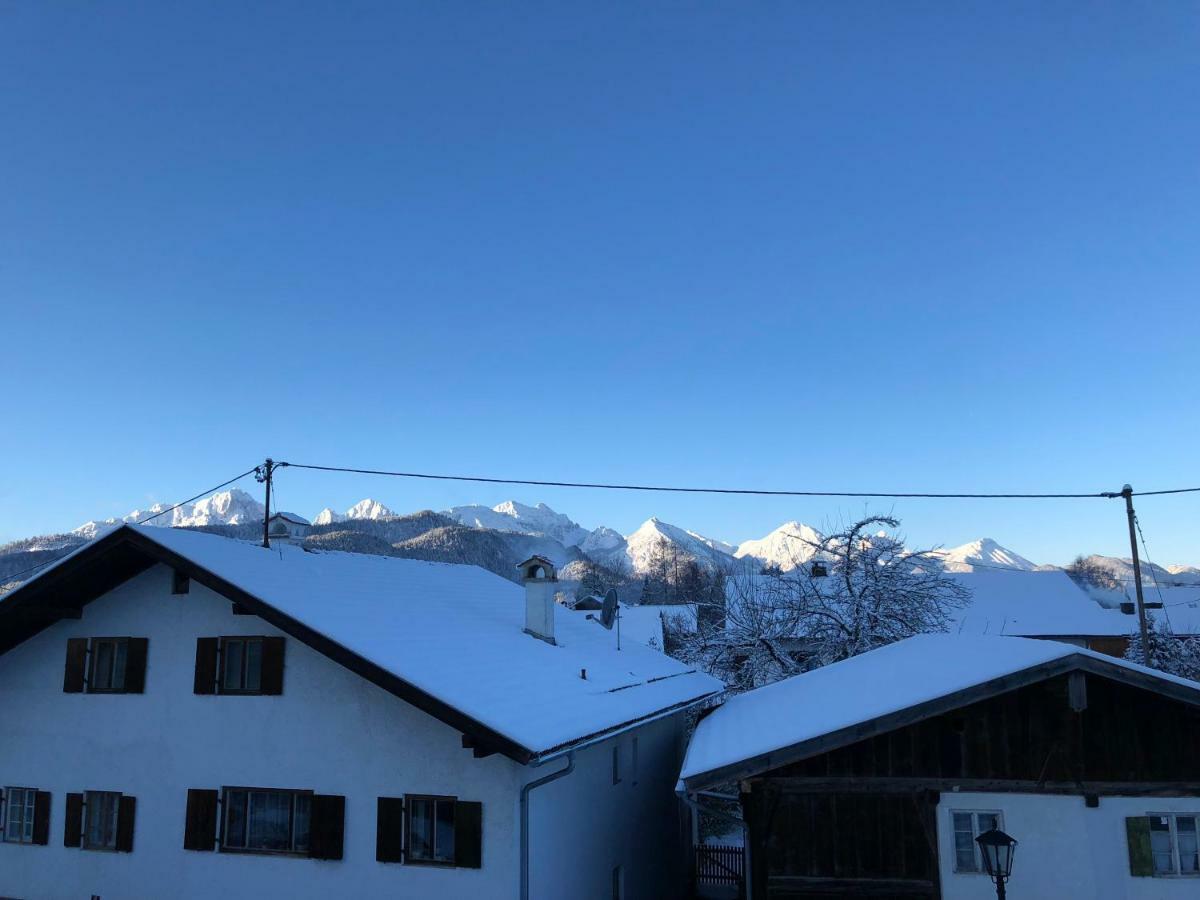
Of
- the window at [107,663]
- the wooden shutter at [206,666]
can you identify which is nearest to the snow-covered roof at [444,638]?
the wooden shutter at [206,666]

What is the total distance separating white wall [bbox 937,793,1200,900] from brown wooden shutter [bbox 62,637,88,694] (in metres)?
13.6

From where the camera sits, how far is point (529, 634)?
59.8 feet

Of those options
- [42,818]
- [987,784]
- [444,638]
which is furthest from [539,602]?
[987,784]

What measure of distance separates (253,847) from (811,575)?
24489 mm

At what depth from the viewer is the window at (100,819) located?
544 inches

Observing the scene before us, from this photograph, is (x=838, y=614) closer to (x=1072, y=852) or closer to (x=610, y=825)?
(x=610, y=825)

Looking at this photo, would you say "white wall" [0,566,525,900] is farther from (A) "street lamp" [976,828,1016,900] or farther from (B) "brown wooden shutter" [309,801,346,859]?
(A) "street lamp" [976,828,1016,900]

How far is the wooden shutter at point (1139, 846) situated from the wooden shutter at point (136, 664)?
46.9ft

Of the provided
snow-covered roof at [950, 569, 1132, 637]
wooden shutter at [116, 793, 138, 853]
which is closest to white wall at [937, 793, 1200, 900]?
wooden shutter at [116, 793, 138, 853]

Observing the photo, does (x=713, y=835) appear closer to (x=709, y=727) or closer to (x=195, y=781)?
(x=709, y=727)

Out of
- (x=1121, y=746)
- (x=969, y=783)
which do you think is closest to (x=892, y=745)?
(x=969, y=783)

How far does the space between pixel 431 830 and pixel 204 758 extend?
3936mm

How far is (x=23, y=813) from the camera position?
14594 millimetres

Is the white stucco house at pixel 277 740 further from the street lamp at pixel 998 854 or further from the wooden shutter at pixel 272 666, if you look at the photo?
the street lamp at pixel 998 854
